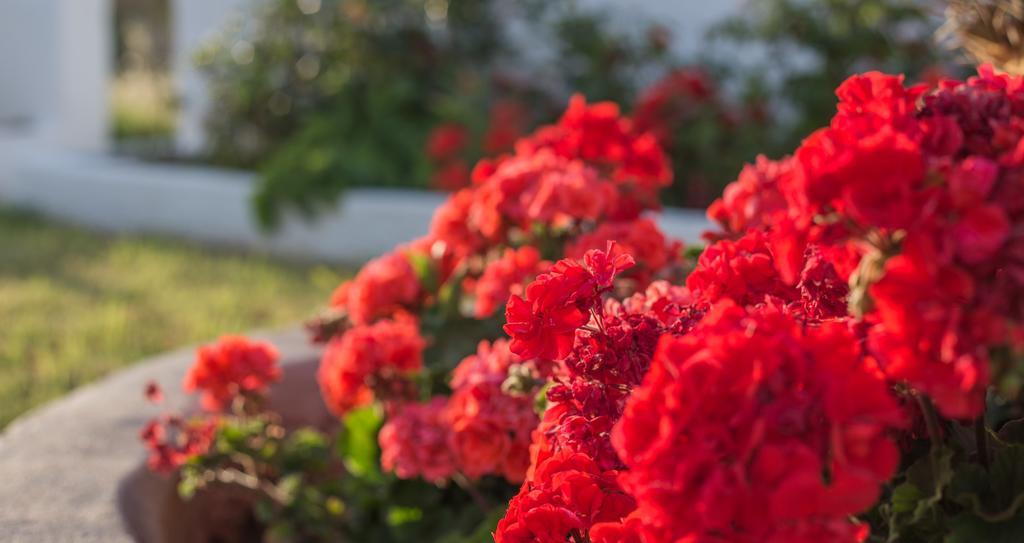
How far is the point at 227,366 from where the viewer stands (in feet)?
6.52

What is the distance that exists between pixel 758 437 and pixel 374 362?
49.6 inches

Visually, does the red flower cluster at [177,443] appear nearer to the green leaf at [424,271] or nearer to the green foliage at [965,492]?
the green leaf at [424,271]

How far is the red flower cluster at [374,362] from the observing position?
6.44 feet

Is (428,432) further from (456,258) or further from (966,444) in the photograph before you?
(966,444)

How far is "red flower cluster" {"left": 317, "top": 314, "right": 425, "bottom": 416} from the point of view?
6.44ft

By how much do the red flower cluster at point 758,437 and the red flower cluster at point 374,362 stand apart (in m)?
1.17

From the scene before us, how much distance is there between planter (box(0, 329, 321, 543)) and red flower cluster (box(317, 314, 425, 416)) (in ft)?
1.25

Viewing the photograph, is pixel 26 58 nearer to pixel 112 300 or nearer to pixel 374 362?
pixel 112 300

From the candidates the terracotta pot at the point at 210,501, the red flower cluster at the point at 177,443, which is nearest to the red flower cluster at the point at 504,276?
the red flower cluster at the point at 177,443

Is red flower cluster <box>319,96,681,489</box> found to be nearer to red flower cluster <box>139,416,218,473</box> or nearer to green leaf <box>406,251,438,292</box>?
green leaf <box>406,251,438,292</box>

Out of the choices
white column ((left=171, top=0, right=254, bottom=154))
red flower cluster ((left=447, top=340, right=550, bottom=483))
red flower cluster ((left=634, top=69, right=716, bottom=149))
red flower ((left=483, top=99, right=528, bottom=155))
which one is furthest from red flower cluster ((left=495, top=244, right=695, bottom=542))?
white column ((left=171, top=0, right=254, bottom=154))

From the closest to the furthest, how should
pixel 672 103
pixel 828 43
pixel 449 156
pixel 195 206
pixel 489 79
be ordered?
pixel 828 43 < pixel 672 103 < pixel 449 156 < pixel 195 206 < pixel 489 79

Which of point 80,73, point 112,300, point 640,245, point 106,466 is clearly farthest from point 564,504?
point 80,73

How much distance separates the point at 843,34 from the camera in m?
4.90
